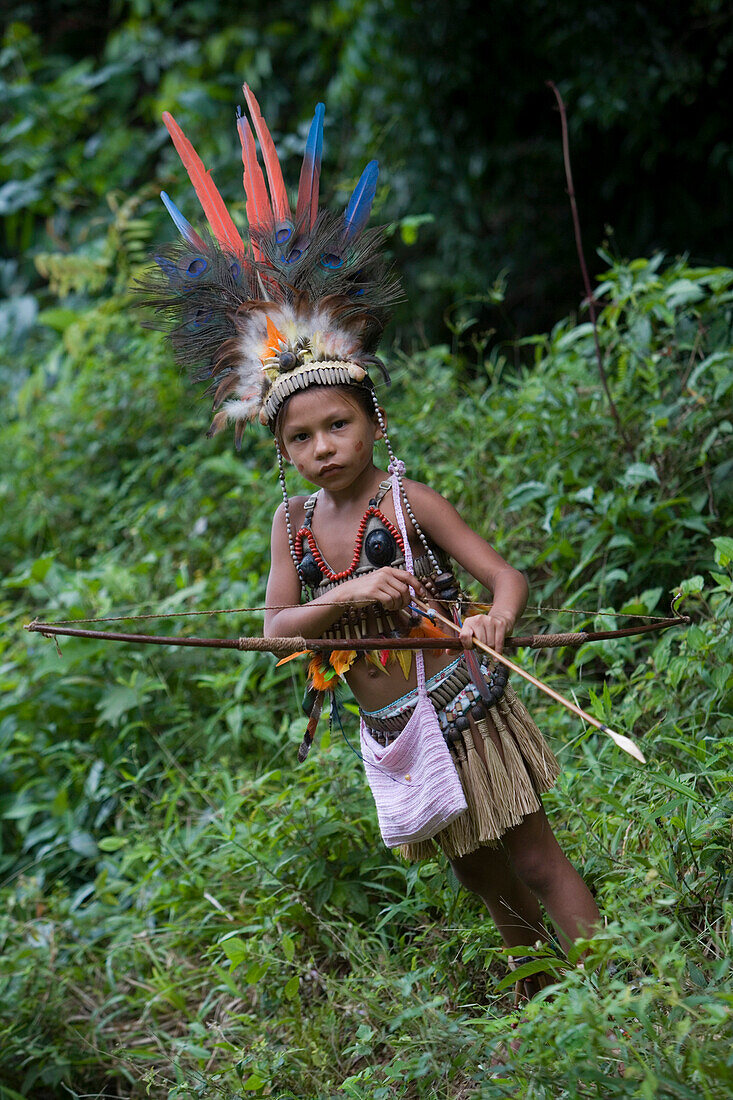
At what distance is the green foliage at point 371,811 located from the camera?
6.56 feet

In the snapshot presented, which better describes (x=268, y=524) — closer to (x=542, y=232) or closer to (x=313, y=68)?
(x=542, y=232)

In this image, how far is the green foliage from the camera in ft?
6.56

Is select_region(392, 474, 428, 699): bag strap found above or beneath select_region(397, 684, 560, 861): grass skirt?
above

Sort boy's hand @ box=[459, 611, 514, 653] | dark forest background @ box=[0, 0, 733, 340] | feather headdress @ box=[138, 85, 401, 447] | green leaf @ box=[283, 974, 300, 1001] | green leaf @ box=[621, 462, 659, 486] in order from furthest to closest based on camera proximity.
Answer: dark forest background @ box=[0, 0, 733, 340]
green leaf @ box=[621, 462, 659, 486]
green leaf @ box=[283, 974, 300, 1001]
feather headdress @ box=[138, 85, 401, 447]
boy's hand @ box=[459, 611, 514, 653]

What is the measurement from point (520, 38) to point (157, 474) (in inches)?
114

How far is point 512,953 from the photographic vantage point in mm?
2031

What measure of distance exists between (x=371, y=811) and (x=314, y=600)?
0.91m

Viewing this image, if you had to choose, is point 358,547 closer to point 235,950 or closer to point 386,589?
point 386,589

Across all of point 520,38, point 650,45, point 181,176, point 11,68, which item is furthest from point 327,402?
point 11,68

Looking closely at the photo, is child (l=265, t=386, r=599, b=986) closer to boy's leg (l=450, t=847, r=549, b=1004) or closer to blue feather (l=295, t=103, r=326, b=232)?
boy's leg (l=450, t=847, r=549, b=1004)

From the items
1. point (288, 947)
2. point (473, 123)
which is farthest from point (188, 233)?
point (473, 123)

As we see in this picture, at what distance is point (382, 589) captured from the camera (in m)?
2.02

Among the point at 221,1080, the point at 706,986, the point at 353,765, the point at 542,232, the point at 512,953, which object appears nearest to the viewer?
the point at 706,986

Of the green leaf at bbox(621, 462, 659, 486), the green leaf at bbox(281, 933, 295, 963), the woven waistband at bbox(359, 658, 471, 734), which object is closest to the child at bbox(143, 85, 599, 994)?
the woven waistband at bbox(359, 658, 471, 734)
